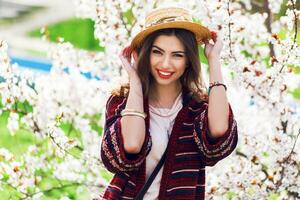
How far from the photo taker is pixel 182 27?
2.79 metres

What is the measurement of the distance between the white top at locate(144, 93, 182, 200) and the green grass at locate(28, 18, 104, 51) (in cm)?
966

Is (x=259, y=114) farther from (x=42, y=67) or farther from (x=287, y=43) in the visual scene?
(x=42, y=67)

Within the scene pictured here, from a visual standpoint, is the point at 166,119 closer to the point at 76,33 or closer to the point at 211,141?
the point at 211,141

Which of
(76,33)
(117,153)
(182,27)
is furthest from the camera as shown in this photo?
(76,33)

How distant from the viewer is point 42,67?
1243cm

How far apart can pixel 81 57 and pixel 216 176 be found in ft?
4.60

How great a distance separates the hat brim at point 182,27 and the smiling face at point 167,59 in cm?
5

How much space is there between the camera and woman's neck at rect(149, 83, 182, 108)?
2861 mm

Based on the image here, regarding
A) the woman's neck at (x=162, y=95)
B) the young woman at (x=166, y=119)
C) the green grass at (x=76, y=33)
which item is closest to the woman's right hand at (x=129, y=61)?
the young woman at (x=166, y=119)

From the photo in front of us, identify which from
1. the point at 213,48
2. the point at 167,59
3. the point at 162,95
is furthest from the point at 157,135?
the point at 213,48

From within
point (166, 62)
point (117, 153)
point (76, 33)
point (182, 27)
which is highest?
point (76, 33)

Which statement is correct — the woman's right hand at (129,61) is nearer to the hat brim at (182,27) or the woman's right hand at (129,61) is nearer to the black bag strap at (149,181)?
the hat brim at (182,27)

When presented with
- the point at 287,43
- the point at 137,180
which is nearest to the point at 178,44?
the point at 137,180

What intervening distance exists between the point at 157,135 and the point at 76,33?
11.0m
